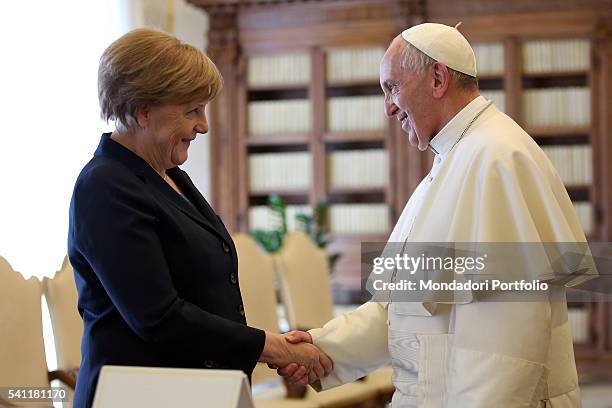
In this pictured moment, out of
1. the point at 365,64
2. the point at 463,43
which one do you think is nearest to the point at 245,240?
the point at 463,43

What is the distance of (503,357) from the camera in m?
2.23

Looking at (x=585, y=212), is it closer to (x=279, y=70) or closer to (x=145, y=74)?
(x=279, y=70)

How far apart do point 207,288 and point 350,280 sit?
501 cm

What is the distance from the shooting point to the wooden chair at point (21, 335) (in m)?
3.43

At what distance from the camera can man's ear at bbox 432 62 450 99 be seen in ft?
8.29

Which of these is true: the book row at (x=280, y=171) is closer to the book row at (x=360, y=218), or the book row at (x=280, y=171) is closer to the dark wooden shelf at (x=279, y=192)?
the dark wooden shelf at (x=279, y=192)

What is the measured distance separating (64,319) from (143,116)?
71.7 inches

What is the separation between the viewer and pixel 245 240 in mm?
4723

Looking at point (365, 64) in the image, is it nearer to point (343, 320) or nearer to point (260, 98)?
point (260, 98)

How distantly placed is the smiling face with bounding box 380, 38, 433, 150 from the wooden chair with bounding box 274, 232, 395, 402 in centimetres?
236

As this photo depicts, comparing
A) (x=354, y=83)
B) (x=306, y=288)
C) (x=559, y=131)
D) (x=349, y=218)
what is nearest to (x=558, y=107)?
(x=559, y=131)

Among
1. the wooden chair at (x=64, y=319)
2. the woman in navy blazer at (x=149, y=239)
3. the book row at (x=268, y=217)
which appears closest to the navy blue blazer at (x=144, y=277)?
the woman in navy blazer at (x=149, y=239)

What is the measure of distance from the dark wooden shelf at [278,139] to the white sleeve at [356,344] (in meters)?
4.56

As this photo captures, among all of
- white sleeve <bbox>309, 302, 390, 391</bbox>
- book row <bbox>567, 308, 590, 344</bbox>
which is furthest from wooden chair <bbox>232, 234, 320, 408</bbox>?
book row <bbox>567, 308, 590, 344</bbox>
